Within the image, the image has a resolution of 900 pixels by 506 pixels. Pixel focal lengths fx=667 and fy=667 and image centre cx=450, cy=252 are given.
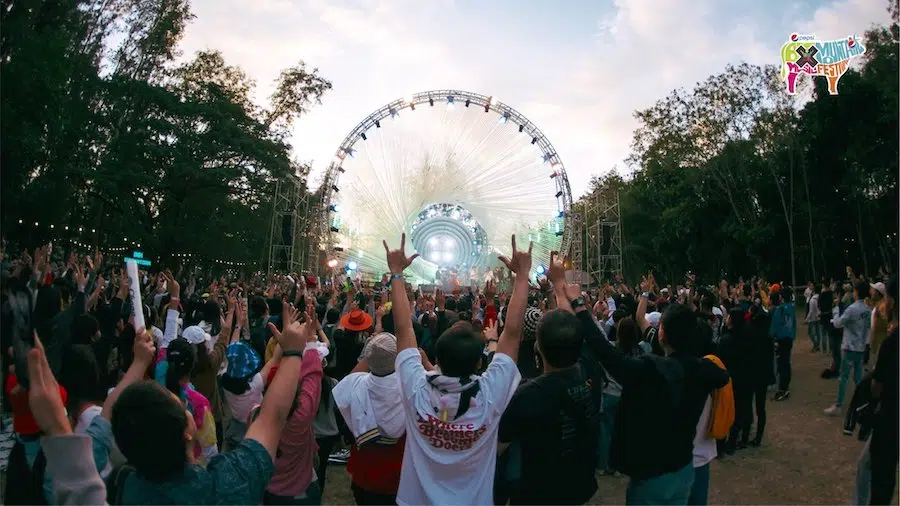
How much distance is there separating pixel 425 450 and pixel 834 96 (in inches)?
1042

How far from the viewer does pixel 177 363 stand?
397 cm

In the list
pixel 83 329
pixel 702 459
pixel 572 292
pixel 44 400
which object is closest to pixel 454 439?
pixel 572 292

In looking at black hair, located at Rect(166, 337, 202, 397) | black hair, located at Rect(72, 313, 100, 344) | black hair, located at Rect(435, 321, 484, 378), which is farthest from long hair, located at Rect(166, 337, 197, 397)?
black hair, located at Rect(435, 321, 484, 378)

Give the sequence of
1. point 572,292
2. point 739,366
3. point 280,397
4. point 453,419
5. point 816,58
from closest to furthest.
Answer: point 280,397, point 453,419, point 572,292, point 739,366, point 816,58

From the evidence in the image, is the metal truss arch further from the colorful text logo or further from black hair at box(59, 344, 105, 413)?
black hair at box(59, 344, 105, 413)

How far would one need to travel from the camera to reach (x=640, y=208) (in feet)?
158

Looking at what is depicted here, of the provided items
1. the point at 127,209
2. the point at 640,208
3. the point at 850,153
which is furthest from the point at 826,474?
the point at 640,208

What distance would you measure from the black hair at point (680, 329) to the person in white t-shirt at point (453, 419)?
92 centimetres

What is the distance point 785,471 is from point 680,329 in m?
4.01

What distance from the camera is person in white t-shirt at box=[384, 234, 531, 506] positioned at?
2.72m

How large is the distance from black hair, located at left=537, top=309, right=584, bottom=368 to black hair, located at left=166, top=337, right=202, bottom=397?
2.27 m

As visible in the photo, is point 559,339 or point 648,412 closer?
point 559,339

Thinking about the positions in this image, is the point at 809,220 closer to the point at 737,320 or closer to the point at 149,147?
the point at 737,320

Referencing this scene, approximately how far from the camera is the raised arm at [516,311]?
297 cm
